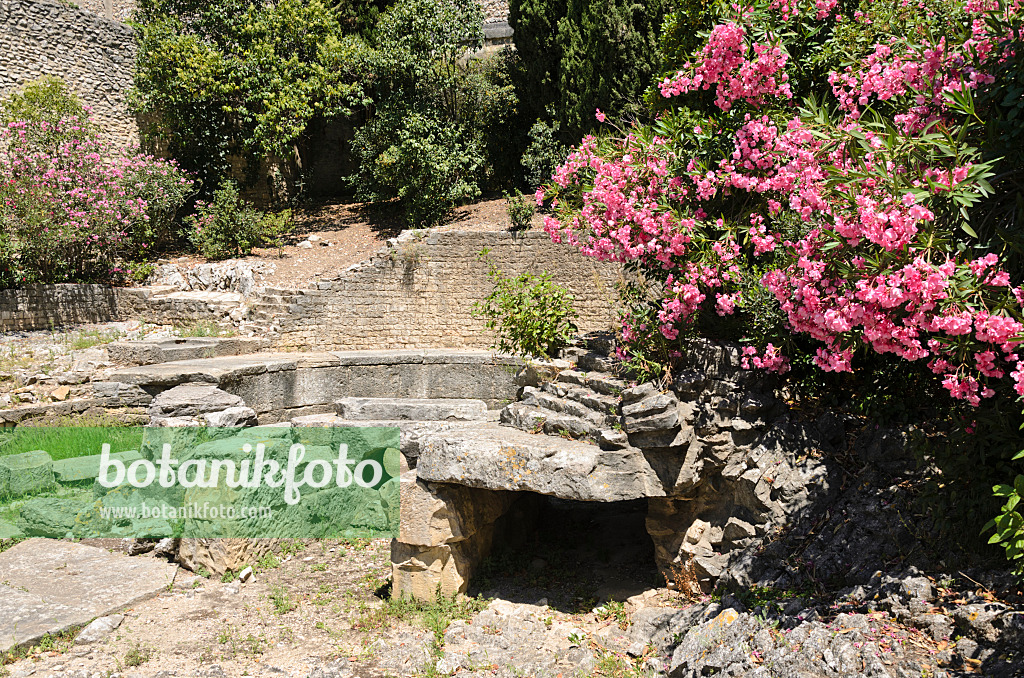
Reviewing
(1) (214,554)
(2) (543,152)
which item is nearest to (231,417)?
(1) (214,554)

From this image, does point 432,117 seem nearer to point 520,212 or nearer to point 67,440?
point 520,212

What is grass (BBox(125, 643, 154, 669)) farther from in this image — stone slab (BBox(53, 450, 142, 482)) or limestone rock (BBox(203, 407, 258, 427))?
stone slab (BBox(53, 450, 142, 482))

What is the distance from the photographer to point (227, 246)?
1462cm

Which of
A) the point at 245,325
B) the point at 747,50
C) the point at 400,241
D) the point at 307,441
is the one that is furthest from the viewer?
the point at 400,241

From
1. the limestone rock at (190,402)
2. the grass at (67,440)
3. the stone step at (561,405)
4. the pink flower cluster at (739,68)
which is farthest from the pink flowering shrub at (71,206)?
the pink flower cluster at (739,68)

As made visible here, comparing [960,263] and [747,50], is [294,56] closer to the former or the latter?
[747,50]

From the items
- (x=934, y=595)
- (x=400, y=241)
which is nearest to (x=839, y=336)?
(x=934, y=595)

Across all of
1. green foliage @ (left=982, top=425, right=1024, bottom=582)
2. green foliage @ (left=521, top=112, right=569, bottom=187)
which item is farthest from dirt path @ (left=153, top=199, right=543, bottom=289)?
green foliage @ (left=982, top=425, right=1024, bottom=582)

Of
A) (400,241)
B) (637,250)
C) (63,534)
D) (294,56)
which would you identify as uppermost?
(294,56)

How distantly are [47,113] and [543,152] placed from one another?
9.63 metres

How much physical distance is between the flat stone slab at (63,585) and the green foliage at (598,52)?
1122 cm

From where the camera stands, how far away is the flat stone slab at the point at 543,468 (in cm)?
523

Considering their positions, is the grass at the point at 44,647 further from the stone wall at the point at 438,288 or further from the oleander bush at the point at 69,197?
the oleander bush at the point at 69,197

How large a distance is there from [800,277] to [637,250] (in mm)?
1492
